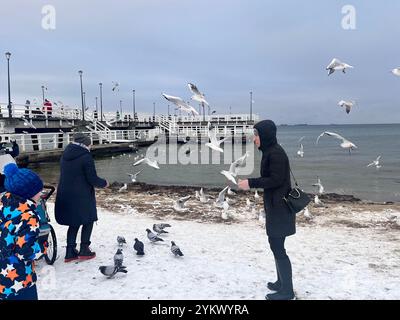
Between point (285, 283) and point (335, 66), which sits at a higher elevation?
point (335, 66)

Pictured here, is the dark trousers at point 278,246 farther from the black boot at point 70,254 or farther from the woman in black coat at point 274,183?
the black boot at point 70,254

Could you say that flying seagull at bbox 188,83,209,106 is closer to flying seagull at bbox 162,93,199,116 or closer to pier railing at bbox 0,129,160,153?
flying seagull at bbox 162,93,199,116

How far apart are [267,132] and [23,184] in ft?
7.91

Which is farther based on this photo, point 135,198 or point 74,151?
point 135,198

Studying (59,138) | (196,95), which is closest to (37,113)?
(59,138)

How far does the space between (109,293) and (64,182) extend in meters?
1.63

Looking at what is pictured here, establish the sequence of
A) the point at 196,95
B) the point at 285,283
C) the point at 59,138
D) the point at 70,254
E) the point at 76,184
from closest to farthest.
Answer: the point at 285,283, the point at 76,184, the point at 70,254, the point at 196,95, the point at 59,138

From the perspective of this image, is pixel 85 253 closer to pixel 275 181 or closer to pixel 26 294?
pixel 26 294

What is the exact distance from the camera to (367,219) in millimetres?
9195

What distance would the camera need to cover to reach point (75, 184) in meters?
4.96

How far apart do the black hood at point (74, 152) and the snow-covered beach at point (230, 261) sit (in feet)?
5.28
